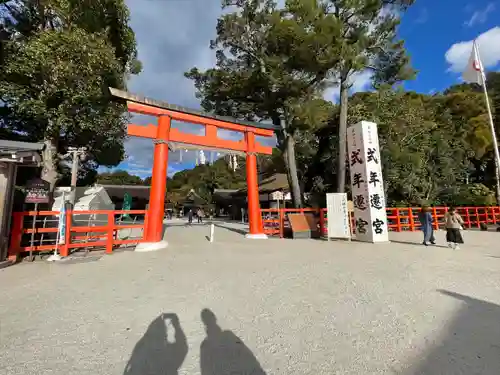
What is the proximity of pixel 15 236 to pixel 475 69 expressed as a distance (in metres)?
19.5

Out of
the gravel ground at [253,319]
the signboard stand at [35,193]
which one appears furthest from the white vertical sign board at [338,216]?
the signboard stand at [35,193]

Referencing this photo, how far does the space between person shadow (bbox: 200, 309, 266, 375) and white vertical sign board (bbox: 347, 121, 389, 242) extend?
7747 mm

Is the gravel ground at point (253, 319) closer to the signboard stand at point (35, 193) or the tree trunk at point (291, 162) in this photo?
the signboard stand at point (35, 193)

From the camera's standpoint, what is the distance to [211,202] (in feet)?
128

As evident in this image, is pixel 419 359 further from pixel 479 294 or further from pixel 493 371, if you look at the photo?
pixel 479 294

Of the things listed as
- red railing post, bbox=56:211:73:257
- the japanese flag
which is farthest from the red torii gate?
the japanese flag

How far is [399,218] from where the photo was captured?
40.9 ft

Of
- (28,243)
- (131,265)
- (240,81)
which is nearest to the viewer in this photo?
(131,265)

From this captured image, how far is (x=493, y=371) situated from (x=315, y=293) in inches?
83.0

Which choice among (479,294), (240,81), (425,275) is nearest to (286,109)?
(240,81)

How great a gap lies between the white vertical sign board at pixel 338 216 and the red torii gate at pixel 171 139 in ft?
8.97

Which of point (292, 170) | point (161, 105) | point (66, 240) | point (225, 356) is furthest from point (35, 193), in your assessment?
point (292, 170)

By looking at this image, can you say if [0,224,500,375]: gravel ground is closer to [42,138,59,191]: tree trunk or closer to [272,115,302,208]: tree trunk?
[42,138,59,191]: tree trunk

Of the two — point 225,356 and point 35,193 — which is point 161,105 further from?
point 225,356
